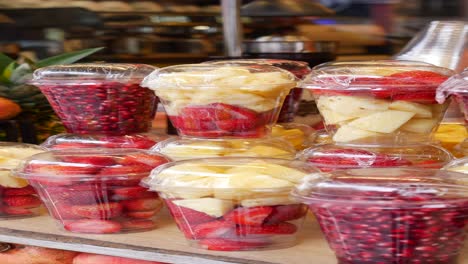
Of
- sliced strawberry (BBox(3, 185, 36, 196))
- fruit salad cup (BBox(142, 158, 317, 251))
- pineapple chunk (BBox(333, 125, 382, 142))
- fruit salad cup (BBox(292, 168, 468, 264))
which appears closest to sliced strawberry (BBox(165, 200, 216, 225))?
fruit salad cup (BBox(142, 158, 317, 251))

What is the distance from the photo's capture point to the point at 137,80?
1.98 metres

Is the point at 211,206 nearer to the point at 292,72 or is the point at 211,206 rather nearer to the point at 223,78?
the point at 223,78

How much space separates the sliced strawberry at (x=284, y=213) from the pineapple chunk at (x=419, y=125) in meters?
0.29

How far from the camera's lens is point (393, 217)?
1.18 metres

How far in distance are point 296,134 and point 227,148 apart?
33 cm

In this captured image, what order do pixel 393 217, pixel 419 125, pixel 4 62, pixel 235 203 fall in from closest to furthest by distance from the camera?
1. pixel 393 217
2. pixel 235 203
3. pixel 419 125
4. pixel 4 62

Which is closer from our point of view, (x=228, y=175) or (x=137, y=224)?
(x=228, y=175)

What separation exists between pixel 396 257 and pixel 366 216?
7 cm

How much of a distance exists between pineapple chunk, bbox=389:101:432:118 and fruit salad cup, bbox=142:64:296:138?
260 mm

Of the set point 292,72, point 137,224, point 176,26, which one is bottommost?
point 176,26

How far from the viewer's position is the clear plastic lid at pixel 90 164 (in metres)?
1.62

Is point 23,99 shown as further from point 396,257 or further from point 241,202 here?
point 396,257

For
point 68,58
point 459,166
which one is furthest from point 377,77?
point 68,58

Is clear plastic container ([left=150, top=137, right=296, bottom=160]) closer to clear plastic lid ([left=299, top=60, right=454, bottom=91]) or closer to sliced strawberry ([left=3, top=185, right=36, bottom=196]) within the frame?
clear plastic lid ([left=299, top=60, right=454, bottom=91])
